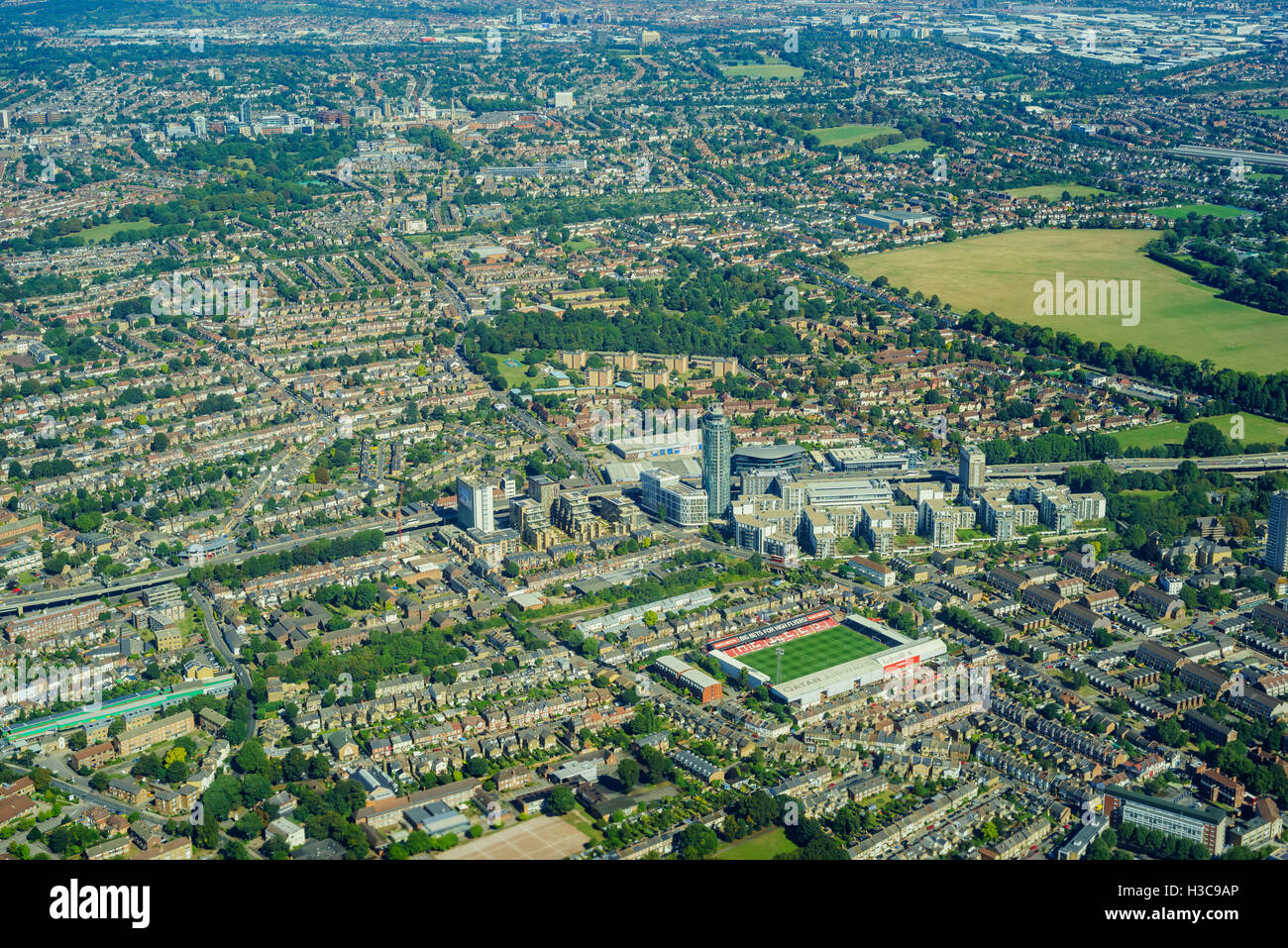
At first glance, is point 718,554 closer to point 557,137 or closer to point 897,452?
point 897,452

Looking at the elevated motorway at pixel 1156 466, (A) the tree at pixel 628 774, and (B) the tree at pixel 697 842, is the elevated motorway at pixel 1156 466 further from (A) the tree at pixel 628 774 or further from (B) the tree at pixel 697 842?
(B) the tree at pixel 697 842

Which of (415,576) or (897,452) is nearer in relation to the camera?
(415,576)

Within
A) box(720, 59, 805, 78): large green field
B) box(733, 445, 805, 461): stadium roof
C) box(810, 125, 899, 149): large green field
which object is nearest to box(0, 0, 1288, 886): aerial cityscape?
box(810, 125, 899, 149): large green field

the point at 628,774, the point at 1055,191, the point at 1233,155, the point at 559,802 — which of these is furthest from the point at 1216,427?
the point at 1233,155

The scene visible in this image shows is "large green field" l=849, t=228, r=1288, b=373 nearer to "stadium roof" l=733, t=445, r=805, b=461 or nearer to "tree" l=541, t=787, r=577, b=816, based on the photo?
"stadium roof" l=733, t=445, r=805, b=461

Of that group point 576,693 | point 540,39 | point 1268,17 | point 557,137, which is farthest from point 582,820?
point 1268,17

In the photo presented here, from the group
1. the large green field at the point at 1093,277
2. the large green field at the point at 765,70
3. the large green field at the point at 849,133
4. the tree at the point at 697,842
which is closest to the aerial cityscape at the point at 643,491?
the tree at the point at 697,842
